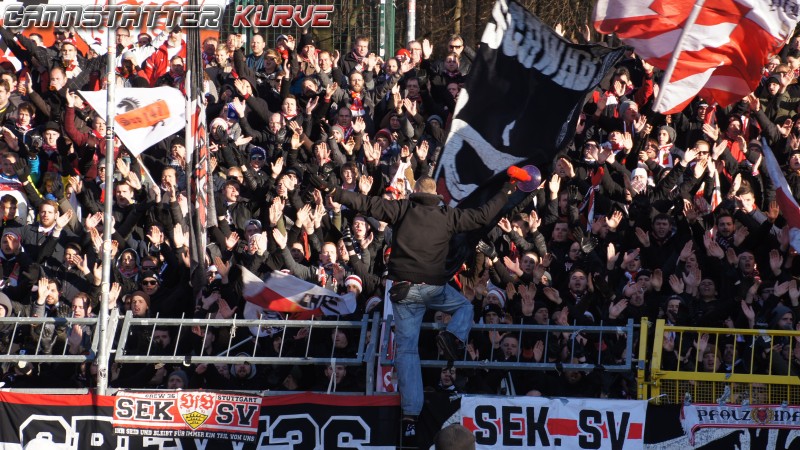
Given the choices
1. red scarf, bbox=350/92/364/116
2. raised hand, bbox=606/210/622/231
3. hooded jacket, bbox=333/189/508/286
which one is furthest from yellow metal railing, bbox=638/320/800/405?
red scarf, bbox=350/92/364/116

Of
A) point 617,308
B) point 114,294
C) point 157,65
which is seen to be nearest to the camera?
point 617,308

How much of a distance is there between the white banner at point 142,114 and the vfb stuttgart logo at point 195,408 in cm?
288

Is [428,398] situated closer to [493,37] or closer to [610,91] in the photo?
[493,37]

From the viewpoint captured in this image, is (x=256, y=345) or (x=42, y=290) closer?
(x=256, y=345)

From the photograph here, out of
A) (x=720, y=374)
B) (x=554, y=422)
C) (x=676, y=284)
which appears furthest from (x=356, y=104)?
(x=720, y=374)

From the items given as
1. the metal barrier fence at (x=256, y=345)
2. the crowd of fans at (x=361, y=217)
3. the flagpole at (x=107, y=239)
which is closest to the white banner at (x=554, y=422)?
the crowd of fans at (x=361, y=217)

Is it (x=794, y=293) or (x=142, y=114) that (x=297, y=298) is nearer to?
(x=142, y=114)

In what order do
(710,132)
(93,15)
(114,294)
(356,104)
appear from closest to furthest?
(114,294) < (710,132) < (356,104) < (93,15)

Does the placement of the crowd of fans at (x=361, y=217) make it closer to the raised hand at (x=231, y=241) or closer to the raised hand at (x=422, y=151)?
the raised hand at (x=422, y=151)

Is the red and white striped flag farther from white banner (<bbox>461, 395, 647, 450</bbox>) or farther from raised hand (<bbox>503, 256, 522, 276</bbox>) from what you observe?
white banner (<bbox>461, 395, 647, 450</bbox>)

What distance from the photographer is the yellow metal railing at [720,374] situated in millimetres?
10523

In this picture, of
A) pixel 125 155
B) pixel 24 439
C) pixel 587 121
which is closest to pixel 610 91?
pixel 587 121

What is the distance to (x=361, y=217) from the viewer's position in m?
14.5

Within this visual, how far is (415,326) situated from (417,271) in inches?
17.3
